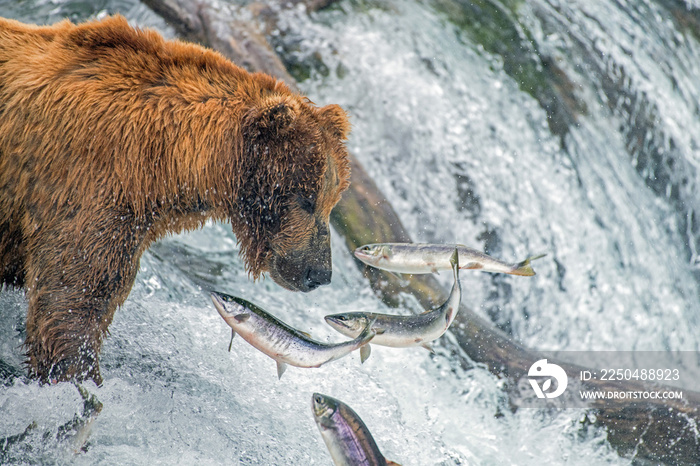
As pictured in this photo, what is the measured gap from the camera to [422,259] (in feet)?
10.9

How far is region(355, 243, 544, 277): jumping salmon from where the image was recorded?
10.8 feet

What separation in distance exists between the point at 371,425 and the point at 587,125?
4.37 meters

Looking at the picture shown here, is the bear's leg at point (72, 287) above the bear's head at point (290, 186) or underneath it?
underneath

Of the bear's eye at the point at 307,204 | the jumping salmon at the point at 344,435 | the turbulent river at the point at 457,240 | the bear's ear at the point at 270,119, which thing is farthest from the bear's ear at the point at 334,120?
the turbulent river at the point at 457,240

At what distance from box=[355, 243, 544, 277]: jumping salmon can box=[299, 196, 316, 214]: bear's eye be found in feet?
1.04

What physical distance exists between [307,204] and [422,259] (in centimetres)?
65

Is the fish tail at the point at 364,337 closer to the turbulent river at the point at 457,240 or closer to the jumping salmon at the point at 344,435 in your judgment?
the jumping salmon at the point at 344,435

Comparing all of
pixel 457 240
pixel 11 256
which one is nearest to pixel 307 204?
pixel 11 256

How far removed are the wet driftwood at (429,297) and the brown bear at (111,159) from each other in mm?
1710

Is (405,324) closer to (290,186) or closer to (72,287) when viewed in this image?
(290,186)

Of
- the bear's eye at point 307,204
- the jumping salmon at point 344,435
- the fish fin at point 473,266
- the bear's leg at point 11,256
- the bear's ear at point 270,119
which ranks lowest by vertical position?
the bear's leg at point 11,256

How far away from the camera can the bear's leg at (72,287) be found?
2842mm

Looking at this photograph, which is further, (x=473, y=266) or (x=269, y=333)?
(x=473, y=266)

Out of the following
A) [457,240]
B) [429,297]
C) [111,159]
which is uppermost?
[111,159]
